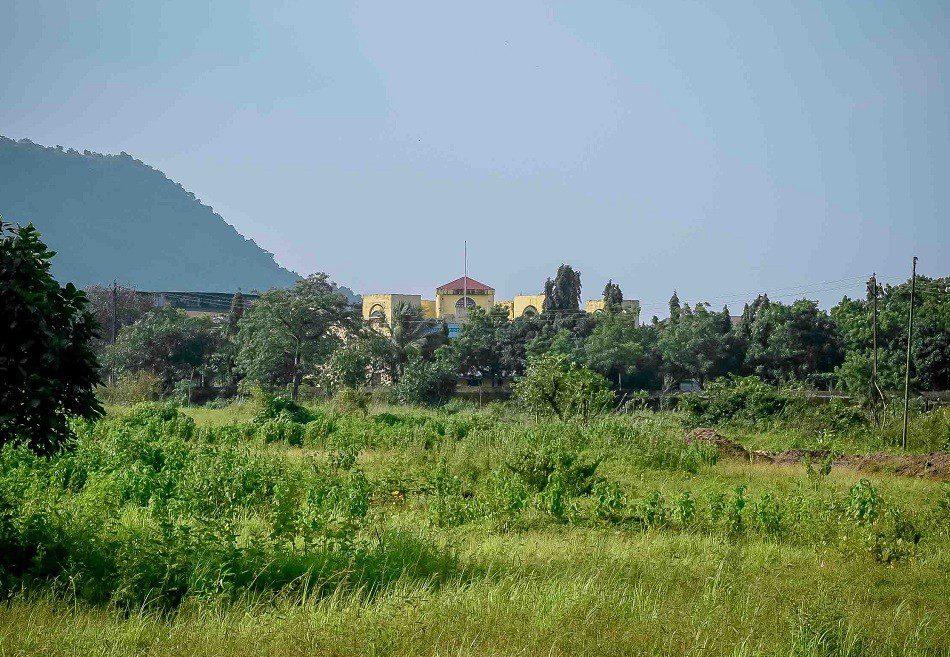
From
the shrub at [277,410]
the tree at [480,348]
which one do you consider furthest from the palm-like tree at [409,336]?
the shrub at [277,410]

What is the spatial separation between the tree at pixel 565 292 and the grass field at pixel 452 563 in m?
47.8

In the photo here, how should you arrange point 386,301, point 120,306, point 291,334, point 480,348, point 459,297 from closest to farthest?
point 291,334 < point 480,348 < point 120,306 < point 386,301 < point 459,297

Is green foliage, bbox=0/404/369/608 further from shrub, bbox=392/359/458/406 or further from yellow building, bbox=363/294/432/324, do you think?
yellow building, bbox=363/294/432/324

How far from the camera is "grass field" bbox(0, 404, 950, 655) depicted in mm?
5977

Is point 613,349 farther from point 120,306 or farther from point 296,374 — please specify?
point 120,306

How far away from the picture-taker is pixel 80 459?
14008 mm

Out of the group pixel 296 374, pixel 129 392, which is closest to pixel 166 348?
pixel 296 374

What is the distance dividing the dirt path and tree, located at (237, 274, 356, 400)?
29387 mm

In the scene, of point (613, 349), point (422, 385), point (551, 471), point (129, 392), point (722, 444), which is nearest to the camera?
point (551, 471)

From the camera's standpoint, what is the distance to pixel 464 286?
76.7 m

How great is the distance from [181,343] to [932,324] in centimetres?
3784

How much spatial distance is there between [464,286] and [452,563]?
68600mm

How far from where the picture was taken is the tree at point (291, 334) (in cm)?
4669

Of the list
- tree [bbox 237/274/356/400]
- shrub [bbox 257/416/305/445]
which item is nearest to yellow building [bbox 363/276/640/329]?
tree [bbox 237/274/356/400]
